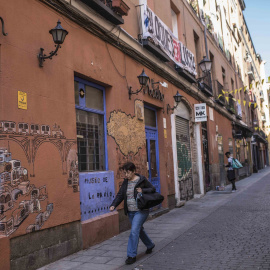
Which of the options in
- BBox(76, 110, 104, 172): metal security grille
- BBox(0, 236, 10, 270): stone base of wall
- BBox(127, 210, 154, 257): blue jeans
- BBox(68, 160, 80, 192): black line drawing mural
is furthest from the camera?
BBox(76, 110, 104, 172): metal security grille

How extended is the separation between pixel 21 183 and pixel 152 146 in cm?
608

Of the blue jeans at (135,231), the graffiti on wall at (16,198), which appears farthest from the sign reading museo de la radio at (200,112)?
the graffiti on wall at (16,198)

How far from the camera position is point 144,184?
221 inches

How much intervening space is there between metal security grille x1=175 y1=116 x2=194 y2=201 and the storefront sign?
16.4ft

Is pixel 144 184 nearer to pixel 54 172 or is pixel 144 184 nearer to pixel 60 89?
pixel 54 172

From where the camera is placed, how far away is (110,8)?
26.0 ft

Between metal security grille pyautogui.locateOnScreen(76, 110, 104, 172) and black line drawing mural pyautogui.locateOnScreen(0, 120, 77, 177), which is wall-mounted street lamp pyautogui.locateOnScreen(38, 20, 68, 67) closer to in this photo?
black line drawing mural pyautogui.locateOnScreen(0, 120, 77, 177)

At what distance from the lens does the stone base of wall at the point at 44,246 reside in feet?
15.6

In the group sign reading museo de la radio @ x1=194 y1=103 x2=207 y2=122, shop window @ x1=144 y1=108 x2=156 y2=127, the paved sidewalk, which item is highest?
sign reading museo de la radio @ x1=194 y1=103 x2=207 y2=122

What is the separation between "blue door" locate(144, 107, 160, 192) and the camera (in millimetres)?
10242

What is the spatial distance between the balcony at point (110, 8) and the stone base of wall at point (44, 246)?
444 centimetres

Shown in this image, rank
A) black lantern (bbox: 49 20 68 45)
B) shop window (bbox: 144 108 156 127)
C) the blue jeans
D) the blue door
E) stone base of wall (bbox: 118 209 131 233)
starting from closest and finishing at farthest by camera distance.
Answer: the blue jeans
black lantern (bbox: 49 20 68 45)
stone base of wall (bbox: 118 209 131 233)
the blue door
shop window (bbox: 144 108 156 127)

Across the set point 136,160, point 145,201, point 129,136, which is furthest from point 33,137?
point 136,160

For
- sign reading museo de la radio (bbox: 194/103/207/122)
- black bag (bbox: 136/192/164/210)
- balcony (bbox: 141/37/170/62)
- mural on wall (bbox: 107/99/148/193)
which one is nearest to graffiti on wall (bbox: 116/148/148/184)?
mural on wall (bbox: 107/99/148/193)
